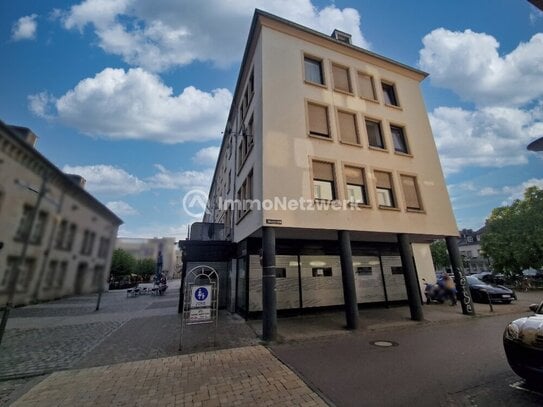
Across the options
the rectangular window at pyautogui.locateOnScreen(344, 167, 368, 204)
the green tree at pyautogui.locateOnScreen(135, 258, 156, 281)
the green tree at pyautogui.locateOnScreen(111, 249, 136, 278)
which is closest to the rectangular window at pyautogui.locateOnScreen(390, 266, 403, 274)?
the rectangular window at pyautogui.locateOnScreen(344, 167, 368, 204)

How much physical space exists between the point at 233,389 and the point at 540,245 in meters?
31.9

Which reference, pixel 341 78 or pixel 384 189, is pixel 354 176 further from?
pixel 341 78

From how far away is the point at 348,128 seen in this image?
1241cm

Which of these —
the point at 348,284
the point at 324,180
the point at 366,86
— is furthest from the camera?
the point at 366,86

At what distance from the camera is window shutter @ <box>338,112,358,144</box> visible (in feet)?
40.0

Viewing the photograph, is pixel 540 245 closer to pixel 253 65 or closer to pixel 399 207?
pixel 399 207

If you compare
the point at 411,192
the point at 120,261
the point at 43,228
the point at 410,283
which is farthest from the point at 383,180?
the point at 120,261

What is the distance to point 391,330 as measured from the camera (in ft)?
30.9

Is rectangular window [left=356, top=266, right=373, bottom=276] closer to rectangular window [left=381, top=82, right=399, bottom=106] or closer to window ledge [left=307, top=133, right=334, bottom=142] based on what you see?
window ledge [left=307, top=133, right=334, bottom=142]

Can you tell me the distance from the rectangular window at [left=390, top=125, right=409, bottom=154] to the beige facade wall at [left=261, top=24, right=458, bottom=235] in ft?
1.04

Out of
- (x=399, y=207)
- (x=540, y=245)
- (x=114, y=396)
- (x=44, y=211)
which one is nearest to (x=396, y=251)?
(x=399, y=207)

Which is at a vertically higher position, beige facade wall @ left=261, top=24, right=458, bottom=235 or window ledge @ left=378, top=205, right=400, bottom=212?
beige facade wall @ left=261, top=24, right=458, bottom=235

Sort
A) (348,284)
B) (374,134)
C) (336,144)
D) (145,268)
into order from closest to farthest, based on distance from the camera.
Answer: (348,284) < (336,144) < (374,134) < (145,268)

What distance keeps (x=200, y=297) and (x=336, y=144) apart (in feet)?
29.6
